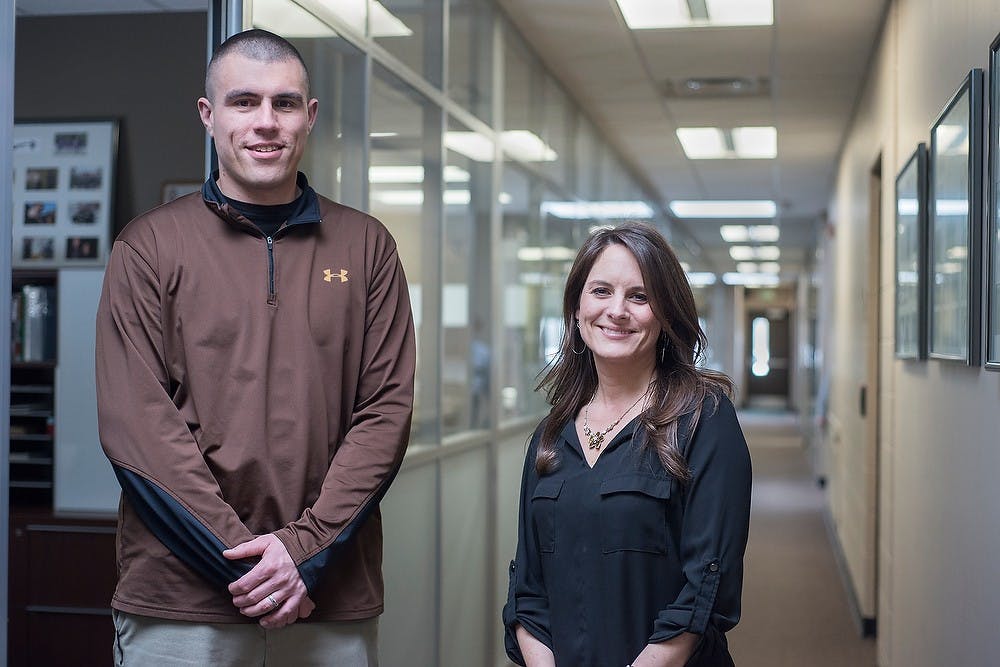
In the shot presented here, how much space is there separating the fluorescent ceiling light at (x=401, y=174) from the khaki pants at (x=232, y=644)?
5.17 ft

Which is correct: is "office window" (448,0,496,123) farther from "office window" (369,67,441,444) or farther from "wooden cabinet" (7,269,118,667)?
"wooden cabinet" (7,269,118,667)

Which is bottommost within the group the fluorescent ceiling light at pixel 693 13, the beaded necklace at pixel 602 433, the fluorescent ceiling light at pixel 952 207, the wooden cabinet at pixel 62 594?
the wooden cabinet at pixel 62 594

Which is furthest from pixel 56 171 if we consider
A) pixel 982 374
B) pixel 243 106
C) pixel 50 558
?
pixel 982 374

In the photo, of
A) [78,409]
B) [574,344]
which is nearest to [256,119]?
[574,344]

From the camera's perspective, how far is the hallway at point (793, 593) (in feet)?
16.6

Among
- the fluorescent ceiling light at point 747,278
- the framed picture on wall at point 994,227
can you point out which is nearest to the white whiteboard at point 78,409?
the framed picture on wall at point 994,227

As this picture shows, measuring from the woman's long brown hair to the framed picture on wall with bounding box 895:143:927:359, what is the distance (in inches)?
67.8

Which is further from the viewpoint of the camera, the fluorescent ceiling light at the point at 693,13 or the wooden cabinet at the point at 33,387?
the fluorescent ceiling light at the point at 693,13

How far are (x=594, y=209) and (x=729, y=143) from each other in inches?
45.4

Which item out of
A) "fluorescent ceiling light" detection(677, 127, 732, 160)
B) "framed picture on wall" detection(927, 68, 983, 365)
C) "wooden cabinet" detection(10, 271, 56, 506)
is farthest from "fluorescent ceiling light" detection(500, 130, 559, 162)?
"framed picture on wall" detection(927, 68, 983, 365)

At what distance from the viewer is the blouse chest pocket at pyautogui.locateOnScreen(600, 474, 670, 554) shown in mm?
1766

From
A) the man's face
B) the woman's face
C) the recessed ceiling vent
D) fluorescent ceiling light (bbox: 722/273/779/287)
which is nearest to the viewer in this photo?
the woman's face

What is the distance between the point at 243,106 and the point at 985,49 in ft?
5.17

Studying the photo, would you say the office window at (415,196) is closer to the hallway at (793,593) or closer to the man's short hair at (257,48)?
the man's short hair at (257,48)
